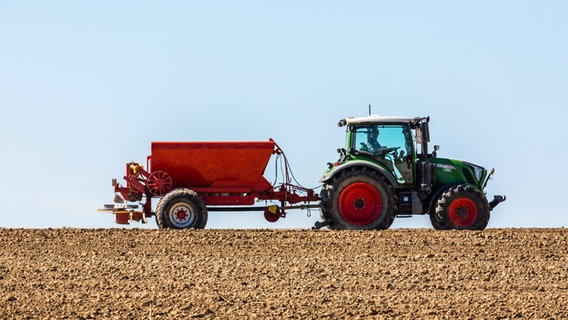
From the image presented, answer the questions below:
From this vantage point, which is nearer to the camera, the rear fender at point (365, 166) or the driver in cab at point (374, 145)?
the rear fender at point (365, 166)

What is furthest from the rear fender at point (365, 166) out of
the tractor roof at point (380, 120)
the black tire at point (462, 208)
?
the black tire at point (462, 208)

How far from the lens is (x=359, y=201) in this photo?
19.0m

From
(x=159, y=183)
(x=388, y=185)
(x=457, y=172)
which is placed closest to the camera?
(x=388, y=185)

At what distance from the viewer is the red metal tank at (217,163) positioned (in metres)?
19.6

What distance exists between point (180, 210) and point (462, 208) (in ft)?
15.7

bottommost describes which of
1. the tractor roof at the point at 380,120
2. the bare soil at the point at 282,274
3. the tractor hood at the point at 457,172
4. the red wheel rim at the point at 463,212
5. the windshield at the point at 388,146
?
the bare soil at the point at 282,274

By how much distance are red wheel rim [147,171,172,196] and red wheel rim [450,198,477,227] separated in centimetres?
488

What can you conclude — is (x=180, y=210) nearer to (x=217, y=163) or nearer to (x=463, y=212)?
(x=217, y=163)

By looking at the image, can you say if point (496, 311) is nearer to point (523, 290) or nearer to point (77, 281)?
point (523, 290)

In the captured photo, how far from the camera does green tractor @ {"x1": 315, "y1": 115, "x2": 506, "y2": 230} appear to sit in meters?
19.0

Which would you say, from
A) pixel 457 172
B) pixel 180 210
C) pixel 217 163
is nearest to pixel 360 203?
pixel 457 172

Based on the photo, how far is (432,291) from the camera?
1398 cm

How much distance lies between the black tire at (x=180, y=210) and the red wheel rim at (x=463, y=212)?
13.8ft

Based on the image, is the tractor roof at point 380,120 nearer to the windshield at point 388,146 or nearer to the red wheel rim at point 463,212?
the windshield at point 388,146
